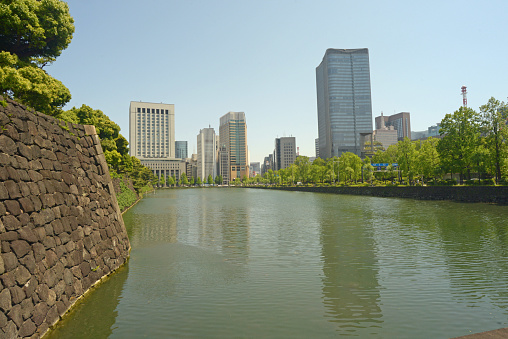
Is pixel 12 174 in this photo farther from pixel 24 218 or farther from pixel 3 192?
pixel 24 218

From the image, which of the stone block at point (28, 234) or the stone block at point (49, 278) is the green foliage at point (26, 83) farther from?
the stone block at point (49, 278)

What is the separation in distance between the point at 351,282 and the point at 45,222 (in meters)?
11.2

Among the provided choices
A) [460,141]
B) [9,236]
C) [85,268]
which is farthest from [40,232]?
[460,141]

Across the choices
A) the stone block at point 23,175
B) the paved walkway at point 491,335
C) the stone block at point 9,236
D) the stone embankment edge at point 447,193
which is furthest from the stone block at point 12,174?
the stone embankment edge at point 447,193

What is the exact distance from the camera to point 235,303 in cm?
1076

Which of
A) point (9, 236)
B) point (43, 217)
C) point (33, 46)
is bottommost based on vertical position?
point (9, 236)

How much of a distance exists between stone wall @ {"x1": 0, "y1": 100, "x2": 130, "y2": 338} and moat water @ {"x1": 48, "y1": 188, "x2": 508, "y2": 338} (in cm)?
94

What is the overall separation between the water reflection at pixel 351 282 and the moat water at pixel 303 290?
1.6 inches

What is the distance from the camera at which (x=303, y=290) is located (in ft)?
39.1

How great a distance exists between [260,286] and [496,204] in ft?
152

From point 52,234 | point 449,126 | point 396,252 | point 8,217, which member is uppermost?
point 449,126

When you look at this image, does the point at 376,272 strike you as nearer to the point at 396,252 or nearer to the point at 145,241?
the point at 396,252

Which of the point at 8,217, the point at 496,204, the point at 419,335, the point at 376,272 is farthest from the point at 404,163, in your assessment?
the point at 8,217

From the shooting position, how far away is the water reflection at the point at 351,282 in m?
9.38
